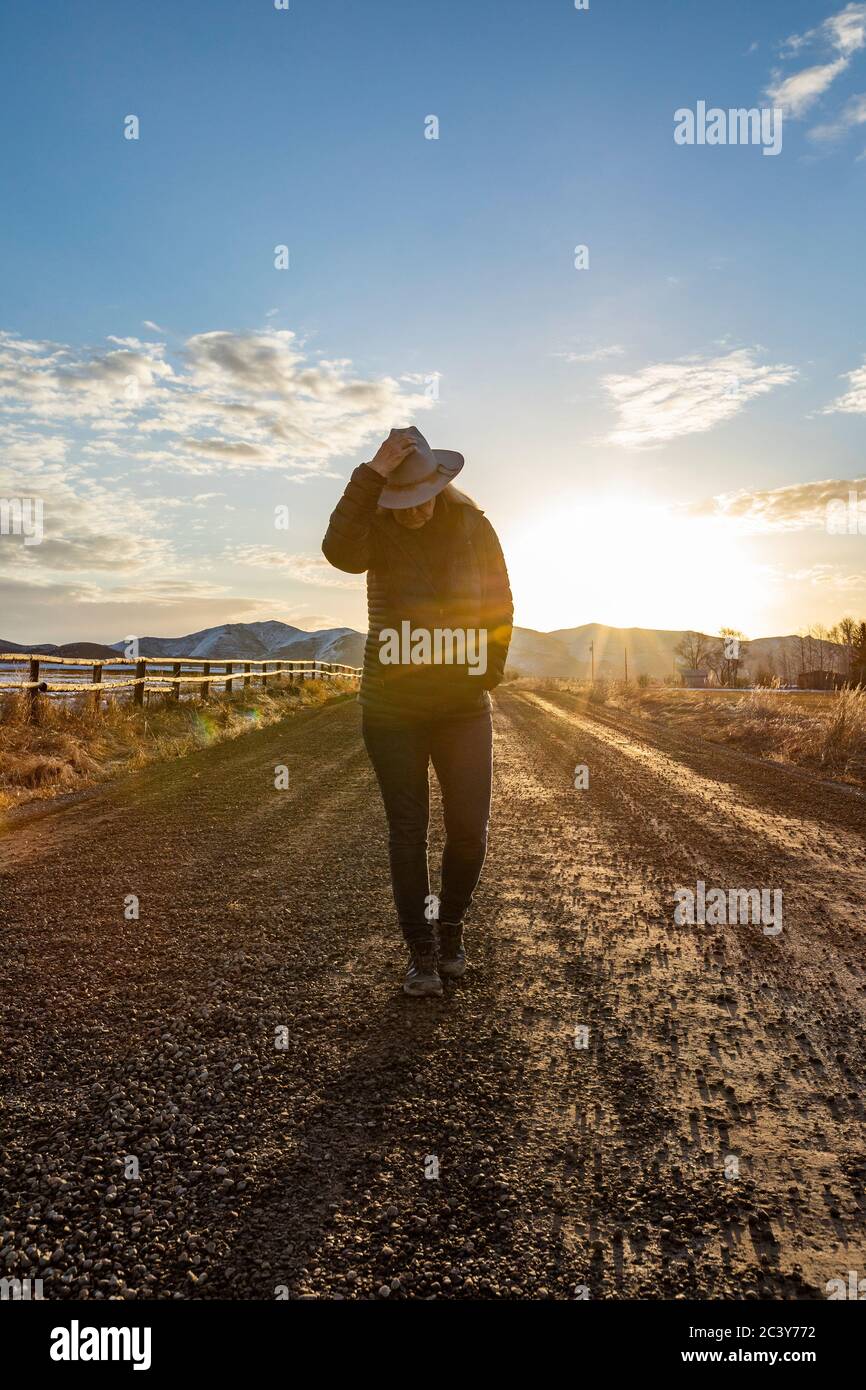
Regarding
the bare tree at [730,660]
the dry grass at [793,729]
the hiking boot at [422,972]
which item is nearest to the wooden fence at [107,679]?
the hiking boot at [422,972]

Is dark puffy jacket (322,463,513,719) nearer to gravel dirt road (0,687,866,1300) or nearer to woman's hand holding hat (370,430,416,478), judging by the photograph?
woman's hand holding hat (370,430,416,478)

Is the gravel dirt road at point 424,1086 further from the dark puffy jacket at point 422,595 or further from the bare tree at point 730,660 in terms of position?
the bare tree at point 730,660

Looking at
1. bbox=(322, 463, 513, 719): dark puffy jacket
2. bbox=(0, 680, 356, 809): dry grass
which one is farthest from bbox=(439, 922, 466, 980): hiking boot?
bbox=(0, 680, 356, 809): dry grass

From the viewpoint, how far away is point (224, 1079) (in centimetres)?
268

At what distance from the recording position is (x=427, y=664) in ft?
11.0

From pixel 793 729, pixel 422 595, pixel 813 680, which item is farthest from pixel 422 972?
pixel 813 680

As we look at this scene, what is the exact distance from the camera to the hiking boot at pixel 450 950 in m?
3.61

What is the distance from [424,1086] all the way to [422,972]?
82 centimetres

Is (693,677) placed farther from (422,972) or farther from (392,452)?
(392,452)

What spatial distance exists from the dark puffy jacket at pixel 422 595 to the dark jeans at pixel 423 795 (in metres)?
0.10

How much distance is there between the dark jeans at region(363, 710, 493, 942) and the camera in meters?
3.44

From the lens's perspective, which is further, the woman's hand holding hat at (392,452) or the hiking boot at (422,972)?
the hiking boot at (422,972)
